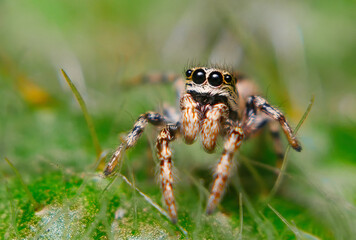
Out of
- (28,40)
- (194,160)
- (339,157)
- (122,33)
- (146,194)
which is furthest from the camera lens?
(122,33)

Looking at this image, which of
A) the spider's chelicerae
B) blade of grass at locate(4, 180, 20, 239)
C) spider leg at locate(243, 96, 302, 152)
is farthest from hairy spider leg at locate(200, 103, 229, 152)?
blade of grass at locate(4, 180, 20, 239)

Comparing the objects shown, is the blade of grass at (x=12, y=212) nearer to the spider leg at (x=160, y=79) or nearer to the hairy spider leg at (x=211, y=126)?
the hairy spider leg at (x=211, y=126)

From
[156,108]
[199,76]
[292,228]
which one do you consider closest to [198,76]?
[199,76]

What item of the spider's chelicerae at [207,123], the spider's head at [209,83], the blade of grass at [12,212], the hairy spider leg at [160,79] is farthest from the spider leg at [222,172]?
the hairy spider leg at [160,79]

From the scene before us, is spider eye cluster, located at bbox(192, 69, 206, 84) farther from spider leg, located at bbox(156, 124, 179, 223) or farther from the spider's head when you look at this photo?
spider leg, located at bbox(156, 124, 179, 223)

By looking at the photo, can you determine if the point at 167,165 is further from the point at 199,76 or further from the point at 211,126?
the point at 199,76

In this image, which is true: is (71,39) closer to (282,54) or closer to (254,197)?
(282,54)

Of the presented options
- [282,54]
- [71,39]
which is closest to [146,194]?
[282,54]
